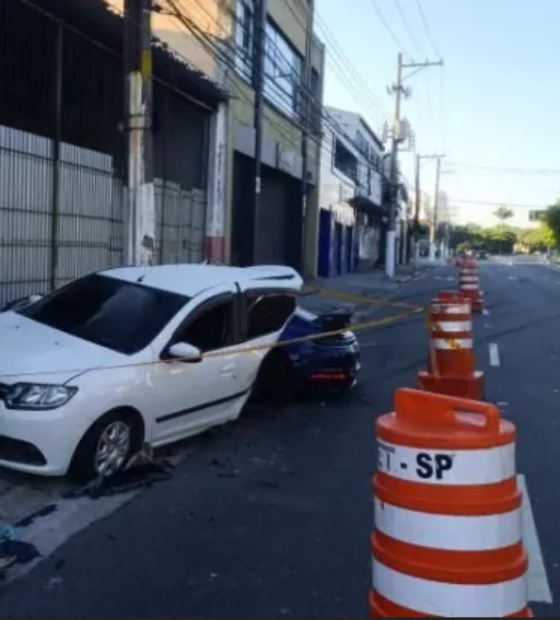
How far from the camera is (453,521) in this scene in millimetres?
2613

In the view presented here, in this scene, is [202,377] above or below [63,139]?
below

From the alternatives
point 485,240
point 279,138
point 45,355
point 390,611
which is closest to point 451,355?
point 45,355

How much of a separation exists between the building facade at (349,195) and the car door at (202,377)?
26.1 metres

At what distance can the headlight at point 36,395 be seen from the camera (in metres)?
5.52

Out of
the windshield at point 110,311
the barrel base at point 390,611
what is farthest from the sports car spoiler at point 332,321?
the barrel base at point 390,611

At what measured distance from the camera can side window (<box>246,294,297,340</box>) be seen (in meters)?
7.64

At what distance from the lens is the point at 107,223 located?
1458cm

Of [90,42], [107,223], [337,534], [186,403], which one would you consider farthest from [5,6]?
[337,534]

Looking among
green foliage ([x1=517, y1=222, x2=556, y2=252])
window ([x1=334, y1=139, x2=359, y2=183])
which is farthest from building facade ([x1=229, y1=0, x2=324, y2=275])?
green foliage ([x1=517, y1=222, x2=556, y2=252])

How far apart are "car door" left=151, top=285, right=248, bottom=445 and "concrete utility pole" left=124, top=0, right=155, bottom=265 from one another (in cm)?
360

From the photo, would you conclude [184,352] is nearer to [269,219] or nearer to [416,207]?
[269,219]

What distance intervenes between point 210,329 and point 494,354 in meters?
7.82

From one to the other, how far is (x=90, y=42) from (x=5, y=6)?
2342 millimetres

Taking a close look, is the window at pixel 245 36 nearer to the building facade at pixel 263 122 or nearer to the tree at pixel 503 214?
the building facade at pixel 263 122
